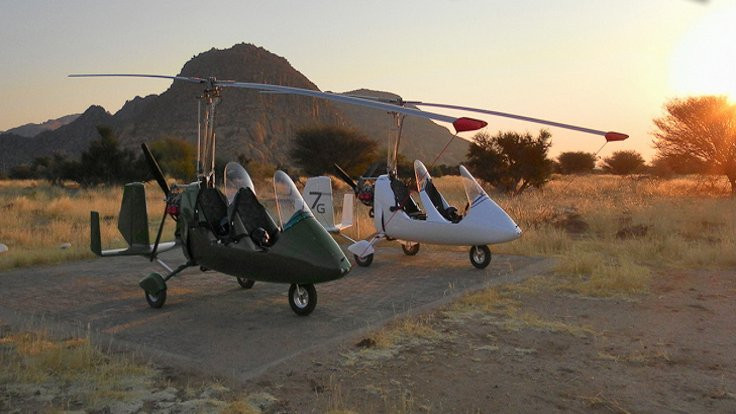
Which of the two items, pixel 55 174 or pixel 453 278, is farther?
pixel 55 174

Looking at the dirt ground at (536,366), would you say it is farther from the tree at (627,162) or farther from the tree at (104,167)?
the tree at (627,162)

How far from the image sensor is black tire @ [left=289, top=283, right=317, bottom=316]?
6961mm

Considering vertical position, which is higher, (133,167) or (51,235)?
(133,167)

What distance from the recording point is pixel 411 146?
4257 inches

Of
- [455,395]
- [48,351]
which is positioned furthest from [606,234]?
[48,351]

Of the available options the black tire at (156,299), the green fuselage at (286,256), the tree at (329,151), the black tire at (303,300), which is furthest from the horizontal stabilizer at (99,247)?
the tree at (329,151)

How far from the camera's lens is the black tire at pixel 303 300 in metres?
6.96

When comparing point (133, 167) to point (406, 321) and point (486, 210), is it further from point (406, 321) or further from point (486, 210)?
point (406, 321)

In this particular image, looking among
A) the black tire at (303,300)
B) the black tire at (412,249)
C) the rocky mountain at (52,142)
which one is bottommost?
the black tire at (303,300)

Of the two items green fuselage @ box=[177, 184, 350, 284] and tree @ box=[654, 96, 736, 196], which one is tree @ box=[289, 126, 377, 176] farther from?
green fuselage @ box=[177, 184, 350, 284]

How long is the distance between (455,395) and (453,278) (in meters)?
4.58

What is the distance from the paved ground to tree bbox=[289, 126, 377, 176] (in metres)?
35.7

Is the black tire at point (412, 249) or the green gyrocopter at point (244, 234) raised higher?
the green gyrocopter at point (244, 234)

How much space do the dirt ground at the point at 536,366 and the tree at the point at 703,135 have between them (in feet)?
64.6
